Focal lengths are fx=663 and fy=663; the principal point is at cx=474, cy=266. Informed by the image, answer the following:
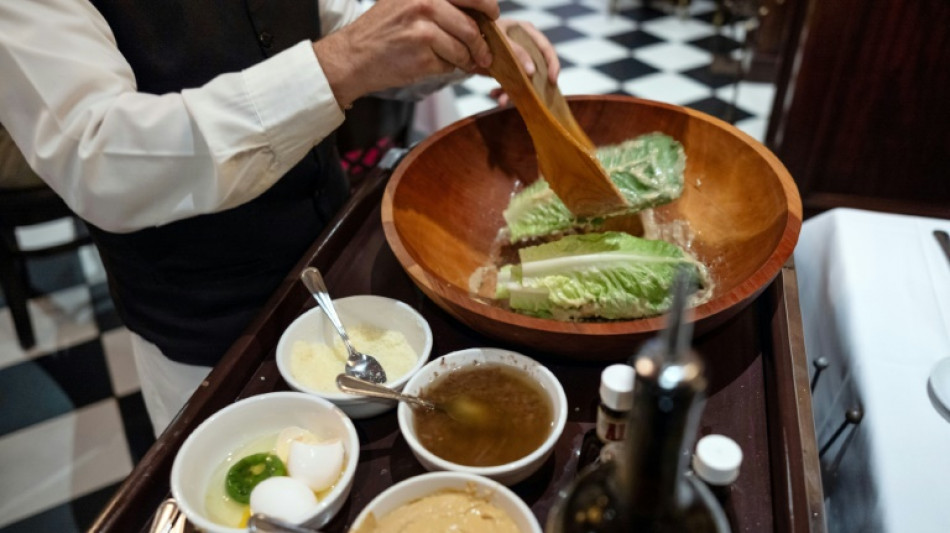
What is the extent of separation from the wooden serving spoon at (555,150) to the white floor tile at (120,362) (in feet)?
5.76

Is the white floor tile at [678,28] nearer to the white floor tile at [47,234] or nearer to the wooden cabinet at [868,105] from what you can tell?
the wooden cabinet at [868,105]

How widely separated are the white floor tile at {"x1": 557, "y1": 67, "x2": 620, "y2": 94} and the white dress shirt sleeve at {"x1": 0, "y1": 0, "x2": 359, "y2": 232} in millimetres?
3490

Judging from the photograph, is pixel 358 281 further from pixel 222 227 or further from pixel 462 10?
pixel 462 10

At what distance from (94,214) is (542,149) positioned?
82cm

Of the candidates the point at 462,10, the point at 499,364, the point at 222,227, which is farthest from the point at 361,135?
the point at 499,364

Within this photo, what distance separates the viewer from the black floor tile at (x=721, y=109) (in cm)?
406

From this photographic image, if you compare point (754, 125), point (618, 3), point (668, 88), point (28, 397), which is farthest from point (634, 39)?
point (28, 397)

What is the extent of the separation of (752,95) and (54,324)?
4.10 metres

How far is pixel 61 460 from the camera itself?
7.16 feet

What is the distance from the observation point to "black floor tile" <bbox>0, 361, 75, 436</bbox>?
7.63 feet

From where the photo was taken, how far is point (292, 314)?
1237 mm

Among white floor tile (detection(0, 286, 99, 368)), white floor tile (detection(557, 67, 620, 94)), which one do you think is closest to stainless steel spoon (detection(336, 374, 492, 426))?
white floor tile (detection(0, 286, 99, 368))

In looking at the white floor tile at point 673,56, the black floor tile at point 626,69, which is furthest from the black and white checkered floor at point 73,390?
the white floor tile at point 673,56

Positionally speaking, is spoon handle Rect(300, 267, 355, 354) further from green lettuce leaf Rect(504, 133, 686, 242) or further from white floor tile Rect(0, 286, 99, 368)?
white floor tile Rect(0, 286, 99, 368)
